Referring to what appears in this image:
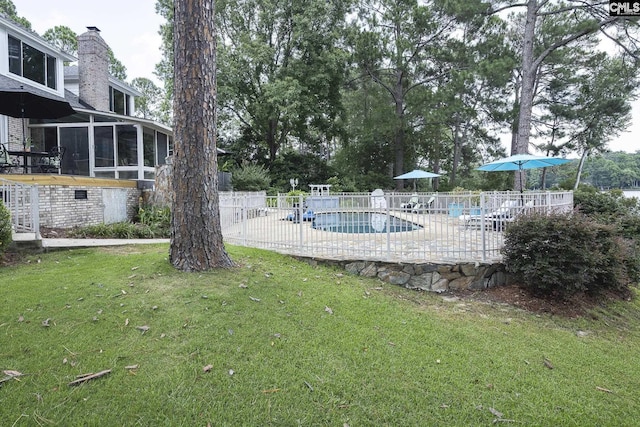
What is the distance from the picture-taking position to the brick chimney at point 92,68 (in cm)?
1502

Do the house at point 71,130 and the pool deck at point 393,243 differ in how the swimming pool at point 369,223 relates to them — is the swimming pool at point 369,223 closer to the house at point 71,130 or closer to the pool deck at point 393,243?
the pool deck at point 393,243

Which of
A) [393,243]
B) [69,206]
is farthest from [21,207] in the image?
[393,243]

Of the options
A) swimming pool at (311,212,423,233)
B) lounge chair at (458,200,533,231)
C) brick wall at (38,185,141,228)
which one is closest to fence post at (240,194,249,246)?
swimming pool at (311,212,423,233)

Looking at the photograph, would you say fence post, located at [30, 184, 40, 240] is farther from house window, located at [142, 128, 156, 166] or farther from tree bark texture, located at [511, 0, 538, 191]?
tree bark texture, located at [511, 0, 538, 191]

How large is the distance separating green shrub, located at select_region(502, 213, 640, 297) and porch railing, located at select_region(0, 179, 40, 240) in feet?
26.6

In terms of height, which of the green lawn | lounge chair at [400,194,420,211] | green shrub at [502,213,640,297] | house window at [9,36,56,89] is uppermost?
house window at [9,36,56,89]

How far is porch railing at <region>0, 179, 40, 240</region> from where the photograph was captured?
6.36 m

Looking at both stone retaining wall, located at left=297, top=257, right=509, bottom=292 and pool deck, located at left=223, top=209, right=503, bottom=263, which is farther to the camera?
pool deck, located at left=223, top=209, right=503, bottom=263

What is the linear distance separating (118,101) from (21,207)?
1312cm

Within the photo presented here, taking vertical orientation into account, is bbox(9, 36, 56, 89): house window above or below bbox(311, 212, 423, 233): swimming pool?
above

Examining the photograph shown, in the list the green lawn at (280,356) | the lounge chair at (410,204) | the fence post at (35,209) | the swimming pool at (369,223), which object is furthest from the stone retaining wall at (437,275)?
the fence post at (35,209)

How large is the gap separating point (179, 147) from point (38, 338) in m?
2.56

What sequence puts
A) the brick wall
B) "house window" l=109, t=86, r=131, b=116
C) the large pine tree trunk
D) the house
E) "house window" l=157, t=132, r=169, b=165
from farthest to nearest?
1. "house window" l=109, t=86, r=131, b=116
2. "house window" l=157, t=132, r=169, b=165
3. the house
4. the brick wall
5. the large pine tree trunk

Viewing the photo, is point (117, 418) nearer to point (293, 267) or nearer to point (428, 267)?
point (293, 267)
